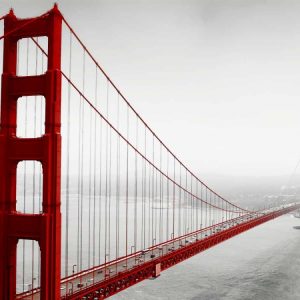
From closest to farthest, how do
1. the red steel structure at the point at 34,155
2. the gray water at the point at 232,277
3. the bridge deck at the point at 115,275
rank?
the red steel structure at the point at 34,155 → the bridge deck at the point at 115,275 → the gray water at the point at 232,277

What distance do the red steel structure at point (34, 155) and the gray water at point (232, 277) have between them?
1742 centimetres

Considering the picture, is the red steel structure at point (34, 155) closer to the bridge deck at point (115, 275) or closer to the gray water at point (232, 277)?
the bridge deck at point (115, 275)

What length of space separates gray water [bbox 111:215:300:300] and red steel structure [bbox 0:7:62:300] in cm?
1742

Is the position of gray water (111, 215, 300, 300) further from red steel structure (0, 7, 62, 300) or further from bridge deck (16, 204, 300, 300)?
red steel structure (0, 7, 62, 300)

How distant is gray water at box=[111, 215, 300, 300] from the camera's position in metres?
29.8

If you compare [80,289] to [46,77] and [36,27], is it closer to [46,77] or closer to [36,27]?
[46,77]

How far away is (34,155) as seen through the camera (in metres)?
12.3

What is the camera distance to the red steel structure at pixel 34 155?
1215 centimetres

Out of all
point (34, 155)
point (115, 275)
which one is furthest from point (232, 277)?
point (34, 155)

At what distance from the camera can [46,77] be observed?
1244 cm

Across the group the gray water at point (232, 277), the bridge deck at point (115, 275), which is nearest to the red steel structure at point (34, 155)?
the bridge deck at point (115, 275)

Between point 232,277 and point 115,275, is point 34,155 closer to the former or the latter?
point 115,275

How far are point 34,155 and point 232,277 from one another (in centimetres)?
2782

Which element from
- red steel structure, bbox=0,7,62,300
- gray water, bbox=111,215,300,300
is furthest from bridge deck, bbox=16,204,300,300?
gray water, bbox=111,215,300,300
